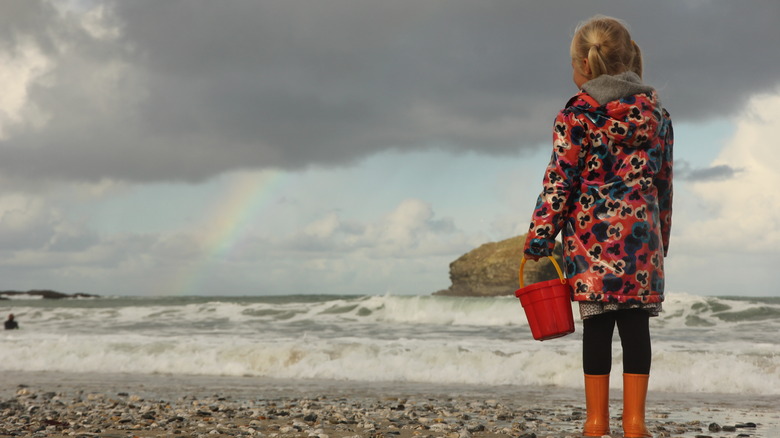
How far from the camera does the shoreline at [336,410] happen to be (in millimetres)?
4684

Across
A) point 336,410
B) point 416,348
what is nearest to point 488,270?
point 416,348

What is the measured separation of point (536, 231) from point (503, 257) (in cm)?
3948

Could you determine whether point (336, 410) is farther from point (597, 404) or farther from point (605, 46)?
point (605, 46)

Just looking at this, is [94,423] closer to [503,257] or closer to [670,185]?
[670,185]

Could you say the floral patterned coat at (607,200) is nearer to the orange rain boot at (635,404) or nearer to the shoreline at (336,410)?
the orange rain boot at (635,404)

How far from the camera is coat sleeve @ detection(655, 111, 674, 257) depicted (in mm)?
3508

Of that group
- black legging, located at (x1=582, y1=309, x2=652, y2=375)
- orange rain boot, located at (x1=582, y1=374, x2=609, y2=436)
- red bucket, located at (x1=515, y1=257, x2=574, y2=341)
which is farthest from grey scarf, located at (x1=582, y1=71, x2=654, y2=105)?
orange rain boot, located at (x1=582, y1=374, x2=609, y2=436)

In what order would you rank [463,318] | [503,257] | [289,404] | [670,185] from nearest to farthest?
1. [670,185]
2. [289,404]
3. [463,318]
4. [503,257]

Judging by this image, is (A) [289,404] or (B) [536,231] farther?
(A) [289,404]

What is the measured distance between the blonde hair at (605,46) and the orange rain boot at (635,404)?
1.54 meters

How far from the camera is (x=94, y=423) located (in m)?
5.14

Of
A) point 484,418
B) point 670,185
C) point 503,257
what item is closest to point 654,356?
point 484,418

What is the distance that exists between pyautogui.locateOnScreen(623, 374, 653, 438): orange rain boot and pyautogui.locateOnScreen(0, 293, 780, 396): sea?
5.17 meters

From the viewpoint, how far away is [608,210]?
3281mm
